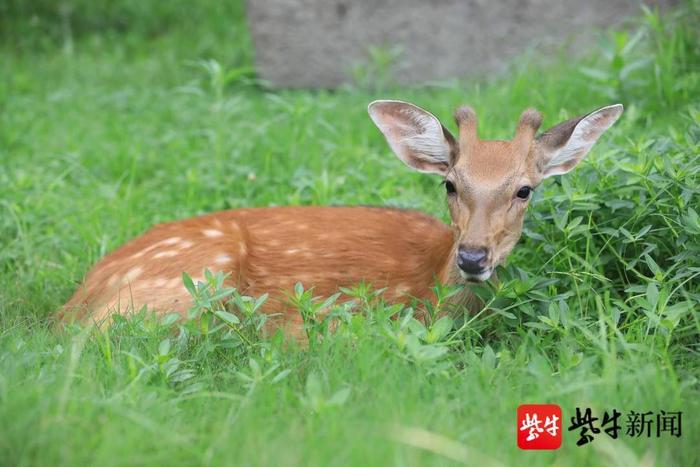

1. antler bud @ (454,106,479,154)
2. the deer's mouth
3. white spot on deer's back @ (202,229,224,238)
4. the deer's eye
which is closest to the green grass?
the deer's mouth

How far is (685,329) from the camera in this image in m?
3.66

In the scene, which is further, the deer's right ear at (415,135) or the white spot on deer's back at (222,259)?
the white spot on deer's back at (222,259)

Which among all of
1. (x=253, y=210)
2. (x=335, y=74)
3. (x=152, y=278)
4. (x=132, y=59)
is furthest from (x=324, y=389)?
(x=132, y=59)

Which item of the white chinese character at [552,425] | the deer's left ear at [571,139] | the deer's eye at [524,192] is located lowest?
the white chinese character at [552,425]

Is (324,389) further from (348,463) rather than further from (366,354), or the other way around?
(348,463)

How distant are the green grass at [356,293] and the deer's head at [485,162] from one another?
0.21 m

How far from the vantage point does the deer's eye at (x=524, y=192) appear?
3.84 metres

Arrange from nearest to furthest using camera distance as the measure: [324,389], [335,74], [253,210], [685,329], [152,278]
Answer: [324,389]
[685,329]
[152,278]
[253,210]
[335,74]

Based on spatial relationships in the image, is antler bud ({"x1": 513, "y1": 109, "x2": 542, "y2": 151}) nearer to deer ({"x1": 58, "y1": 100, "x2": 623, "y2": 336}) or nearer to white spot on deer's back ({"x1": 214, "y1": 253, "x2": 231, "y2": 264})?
deer ({"x1": 58, "y1": 100, "x2": 623, "y2": 336})

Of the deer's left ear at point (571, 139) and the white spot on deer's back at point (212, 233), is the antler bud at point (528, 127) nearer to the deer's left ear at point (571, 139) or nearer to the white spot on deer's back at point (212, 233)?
the deer's left ear at point (571, 139)

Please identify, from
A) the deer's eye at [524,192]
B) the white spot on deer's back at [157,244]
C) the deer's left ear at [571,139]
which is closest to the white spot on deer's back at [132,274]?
the white spot on deer's back at [157,244]

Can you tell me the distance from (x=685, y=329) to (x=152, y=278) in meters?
2.22

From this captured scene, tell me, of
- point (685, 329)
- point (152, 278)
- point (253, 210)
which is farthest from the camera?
point (253, 210)

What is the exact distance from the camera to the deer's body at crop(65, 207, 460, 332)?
13.7ft
